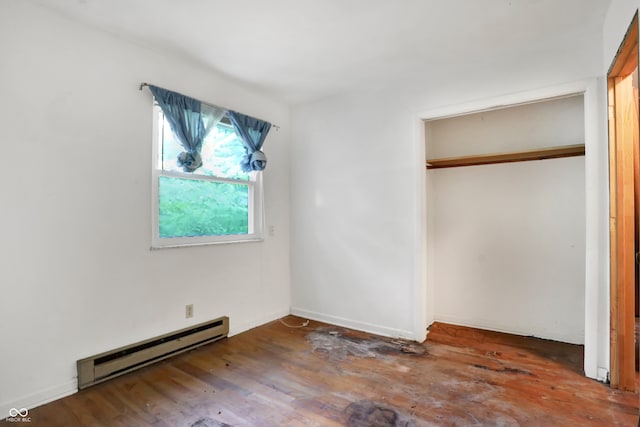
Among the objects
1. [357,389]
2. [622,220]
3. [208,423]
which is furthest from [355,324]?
[622,220]

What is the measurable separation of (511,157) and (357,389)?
2.42 meters

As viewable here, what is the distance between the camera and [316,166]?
3703mm

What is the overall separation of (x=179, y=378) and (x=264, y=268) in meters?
1.44

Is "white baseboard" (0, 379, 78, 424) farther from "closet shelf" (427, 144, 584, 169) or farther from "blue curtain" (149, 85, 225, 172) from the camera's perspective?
"closet shelf" (427, 144, 584, 169)

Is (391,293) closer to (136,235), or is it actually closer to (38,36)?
(136,235)

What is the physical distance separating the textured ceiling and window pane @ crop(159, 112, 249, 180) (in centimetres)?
58

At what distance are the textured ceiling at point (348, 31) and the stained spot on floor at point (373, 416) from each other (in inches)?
99.5

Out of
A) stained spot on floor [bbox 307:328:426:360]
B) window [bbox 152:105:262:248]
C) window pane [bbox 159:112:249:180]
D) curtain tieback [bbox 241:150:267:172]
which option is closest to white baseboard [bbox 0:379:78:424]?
window [bbox 152:105:262:248]

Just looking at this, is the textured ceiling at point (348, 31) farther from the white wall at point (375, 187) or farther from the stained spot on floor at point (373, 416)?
the stained spot on floor at point (373, 416)

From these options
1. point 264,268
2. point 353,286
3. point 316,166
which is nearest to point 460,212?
point 353,286

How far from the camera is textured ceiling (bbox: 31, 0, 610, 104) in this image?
204 cm

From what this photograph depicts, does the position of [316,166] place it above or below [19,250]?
above

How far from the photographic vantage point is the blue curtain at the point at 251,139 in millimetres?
3193

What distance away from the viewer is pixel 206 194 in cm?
302
